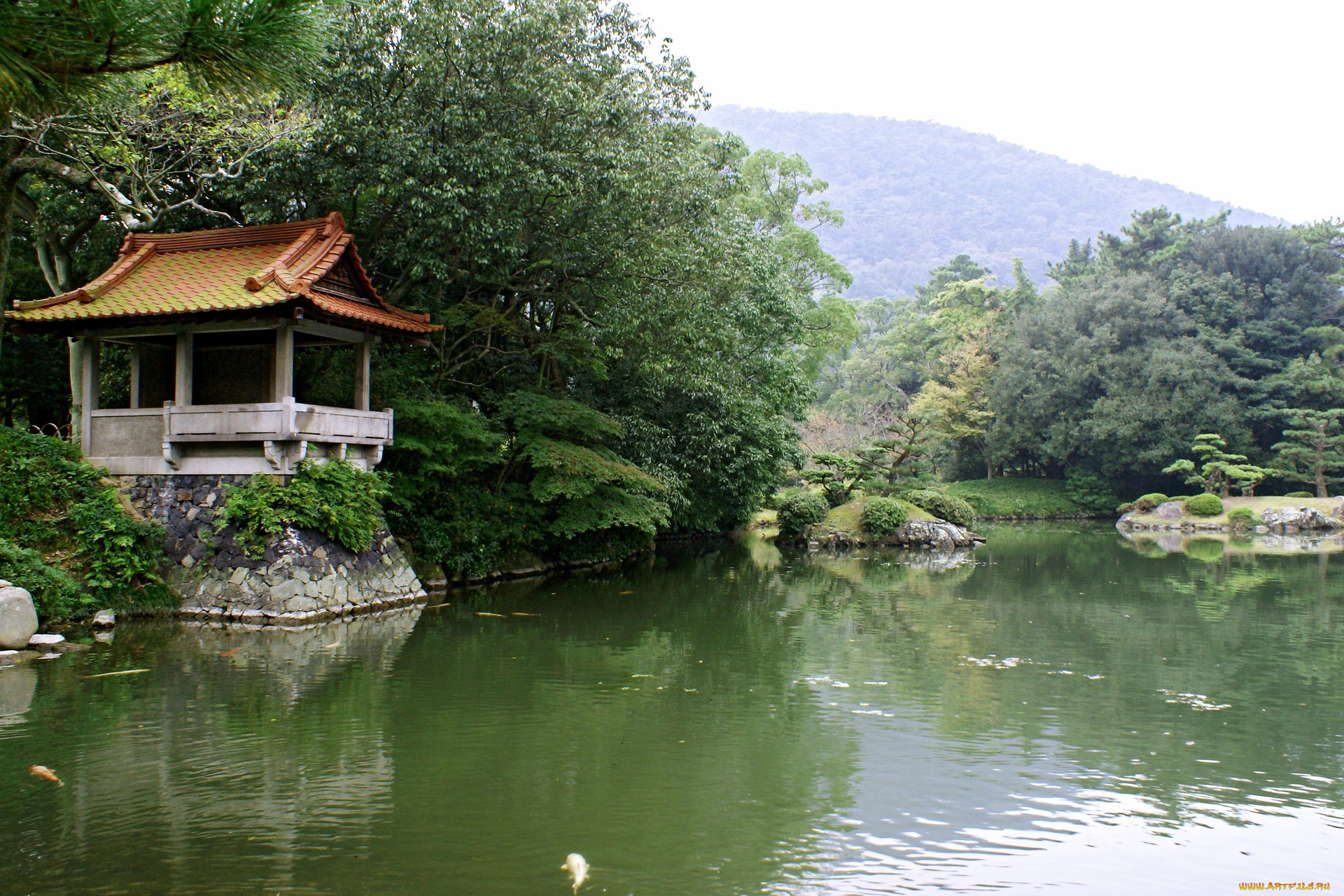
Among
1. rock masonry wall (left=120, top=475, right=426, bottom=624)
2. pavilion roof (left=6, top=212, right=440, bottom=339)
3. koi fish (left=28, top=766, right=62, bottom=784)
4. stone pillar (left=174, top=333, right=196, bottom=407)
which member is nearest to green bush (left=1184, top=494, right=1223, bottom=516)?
pavilion roof (left=6, top=212, right=440, bottom=339)

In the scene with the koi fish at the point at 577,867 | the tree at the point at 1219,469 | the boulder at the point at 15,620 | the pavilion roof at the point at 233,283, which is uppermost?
the pavilion roof at the point at 233,283

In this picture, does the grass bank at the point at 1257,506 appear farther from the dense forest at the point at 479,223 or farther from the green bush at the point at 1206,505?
the dense forest at the point at 479,223

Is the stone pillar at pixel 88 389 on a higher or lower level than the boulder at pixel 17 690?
higher

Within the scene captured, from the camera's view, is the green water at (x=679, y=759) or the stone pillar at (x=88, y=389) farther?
the stone pillar at (x=88, y=389)

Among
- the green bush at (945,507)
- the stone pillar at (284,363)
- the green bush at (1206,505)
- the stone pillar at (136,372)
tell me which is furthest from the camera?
the green bush at (1206,505)

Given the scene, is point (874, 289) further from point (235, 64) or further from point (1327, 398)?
point (235, 64)

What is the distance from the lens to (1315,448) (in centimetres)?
3428

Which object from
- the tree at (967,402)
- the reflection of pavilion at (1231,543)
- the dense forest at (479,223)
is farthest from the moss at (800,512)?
the tree at (967,402)

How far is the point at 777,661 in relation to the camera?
990 cm

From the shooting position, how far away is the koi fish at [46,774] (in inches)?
226

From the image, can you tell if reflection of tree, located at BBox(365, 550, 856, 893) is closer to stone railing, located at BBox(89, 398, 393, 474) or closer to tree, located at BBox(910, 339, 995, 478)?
stone railing, located at BBox(89, 398, 393, 474)

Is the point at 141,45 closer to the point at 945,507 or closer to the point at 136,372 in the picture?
the point at 136,372

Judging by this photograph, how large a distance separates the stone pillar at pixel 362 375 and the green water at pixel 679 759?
3101 mm

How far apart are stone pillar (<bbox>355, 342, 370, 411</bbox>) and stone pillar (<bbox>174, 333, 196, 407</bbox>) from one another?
2.05 metres
